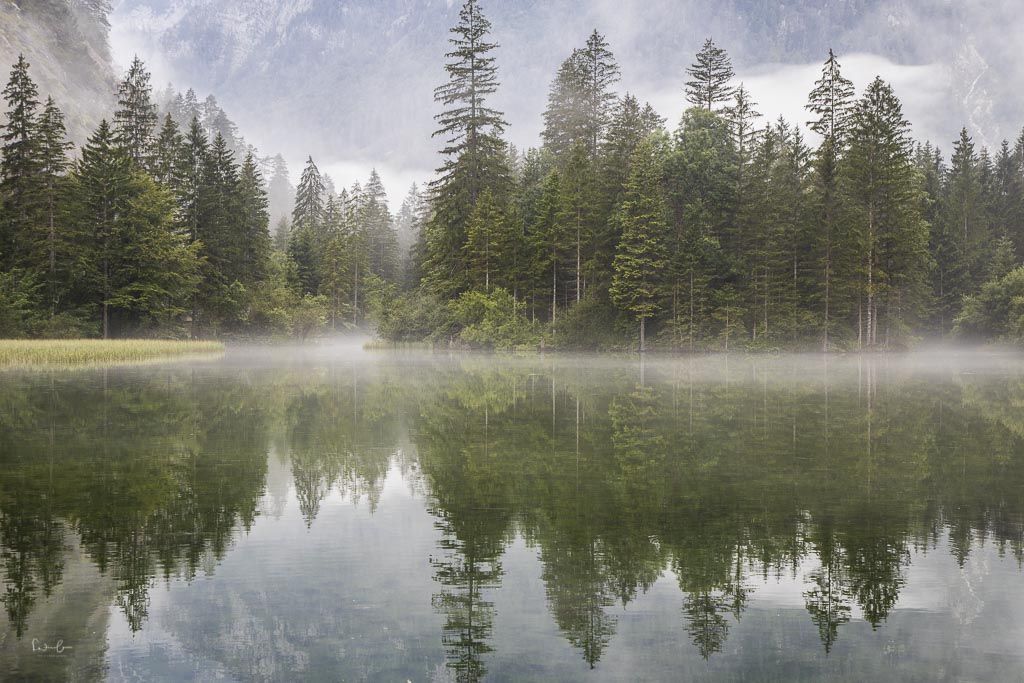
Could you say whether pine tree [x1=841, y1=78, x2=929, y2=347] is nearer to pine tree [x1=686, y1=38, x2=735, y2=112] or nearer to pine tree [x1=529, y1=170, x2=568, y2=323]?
pine tree [x1=529, y1=170, x2=568, y2=323]

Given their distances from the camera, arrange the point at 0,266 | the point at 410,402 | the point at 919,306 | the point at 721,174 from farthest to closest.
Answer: the point at 919,306
the point at 721,174
the point at 0,266
the point at 410,402

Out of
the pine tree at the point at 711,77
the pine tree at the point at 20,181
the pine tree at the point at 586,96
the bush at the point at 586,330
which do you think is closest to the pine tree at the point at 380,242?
the pine tree at the point at 586,96

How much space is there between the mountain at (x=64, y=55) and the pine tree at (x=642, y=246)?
8744 cm

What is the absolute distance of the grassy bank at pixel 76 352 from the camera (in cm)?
4016

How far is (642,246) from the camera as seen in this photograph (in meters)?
61.2

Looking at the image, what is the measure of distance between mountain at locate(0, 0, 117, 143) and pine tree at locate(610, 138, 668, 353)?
87440 millimetres

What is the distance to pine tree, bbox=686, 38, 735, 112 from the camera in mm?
86438

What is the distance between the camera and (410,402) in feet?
74.3

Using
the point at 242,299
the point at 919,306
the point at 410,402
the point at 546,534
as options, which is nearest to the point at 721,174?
the point at 919,306

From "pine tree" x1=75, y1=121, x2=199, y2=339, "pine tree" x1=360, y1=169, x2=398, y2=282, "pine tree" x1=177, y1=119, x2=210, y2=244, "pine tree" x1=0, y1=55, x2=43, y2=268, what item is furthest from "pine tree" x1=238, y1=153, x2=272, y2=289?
"pine tree" x1=360, y1=169, x2=398, y2=282

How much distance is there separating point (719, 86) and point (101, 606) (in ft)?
294

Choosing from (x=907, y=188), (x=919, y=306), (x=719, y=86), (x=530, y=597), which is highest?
(x=719, y=86)

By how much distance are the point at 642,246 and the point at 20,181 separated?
4808 cm

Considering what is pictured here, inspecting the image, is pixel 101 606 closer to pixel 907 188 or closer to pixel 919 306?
pixel 907 188
